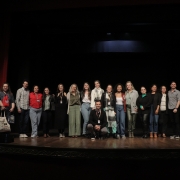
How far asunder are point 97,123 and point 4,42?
3.10 m

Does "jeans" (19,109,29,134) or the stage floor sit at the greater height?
"jeans" (19,109,29,134)

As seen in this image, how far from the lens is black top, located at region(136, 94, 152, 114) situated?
4.84 m

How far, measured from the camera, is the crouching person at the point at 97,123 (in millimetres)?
4518

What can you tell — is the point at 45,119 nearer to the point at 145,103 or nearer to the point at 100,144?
the point at 100,144

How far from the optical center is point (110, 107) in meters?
4.81

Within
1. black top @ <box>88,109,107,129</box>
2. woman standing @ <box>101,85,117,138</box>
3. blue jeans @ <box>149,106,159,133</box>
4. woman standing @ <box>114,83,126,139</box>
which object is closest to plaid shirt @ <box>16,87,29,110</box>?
black top @ <box>88,109,107,129</box>

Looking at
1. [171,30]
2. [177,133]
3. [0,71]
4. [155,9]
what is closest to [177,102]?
[177,133]

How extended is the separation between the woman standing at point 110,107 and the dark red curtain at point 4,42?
252 centimetres

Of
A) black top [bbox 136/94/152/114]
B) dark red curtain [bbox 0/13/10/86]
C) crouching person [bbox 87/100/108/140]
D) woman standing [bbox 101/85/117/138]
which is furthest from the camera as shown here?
dark red curtain [bbox 0/13/10/86]

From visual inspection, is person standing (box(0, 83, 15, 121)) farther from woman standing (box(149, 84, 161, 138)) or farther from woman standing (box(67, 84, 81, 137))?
woman standing (box(149, 84, 161, 138))

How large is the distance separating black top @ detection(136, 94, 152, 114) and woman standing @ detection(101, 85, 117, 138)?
1.76 feet

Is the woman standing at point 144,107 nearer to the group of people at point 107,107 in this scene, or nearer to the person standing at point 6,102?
the group of people at point 107,107

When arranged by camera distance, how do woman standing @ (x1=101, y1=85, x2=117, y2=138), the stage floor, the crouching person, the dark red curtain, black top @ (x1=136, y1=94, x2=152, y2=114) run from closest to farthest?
the stage floor, the crouching person, woman standing @ (x1=101, y1=85, x2=117, y2=138), black top @ (x1=136, y1=94, x2=152, y2=114), the dark red curtain

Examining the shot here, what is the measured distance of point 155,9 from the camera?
5.58 meters
